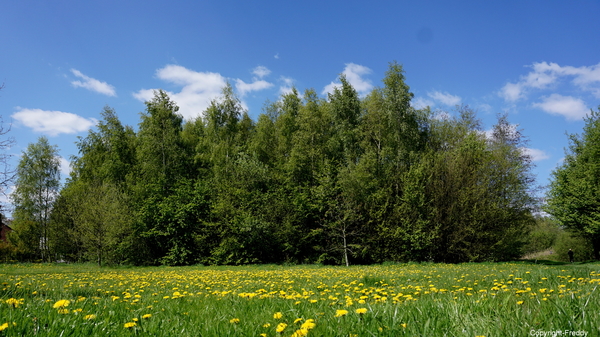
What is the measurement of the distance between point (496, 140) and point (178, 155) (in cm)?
2958

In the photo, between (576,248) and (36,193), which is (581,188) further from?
(36,193)

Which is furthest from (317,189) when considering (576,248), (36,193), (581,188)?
(576,248)

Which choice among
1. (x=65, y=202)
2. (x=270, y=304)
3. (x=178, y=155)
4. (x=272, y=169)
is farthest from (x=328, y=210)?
(x=65, y=202)

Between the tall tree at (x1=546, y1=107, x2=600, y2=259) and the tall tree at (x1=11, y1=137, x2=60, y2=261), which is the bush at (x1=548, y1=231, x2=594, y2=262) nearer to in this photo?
the tall tree at (x1=546, y1=107, x2=600, y2=259)

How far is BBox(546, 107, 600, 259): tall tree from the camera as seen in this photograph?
27.3m

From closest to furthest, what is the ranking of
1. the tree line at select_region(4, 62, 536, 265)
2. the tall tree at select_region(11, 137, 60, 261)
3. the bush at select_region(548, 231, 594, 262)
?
the tree line at select_region(4, 62, 536, 265) < the tall tree at select_region(11, 137, 60, 261) < the bush at select_region(548, 231, 594, 262)

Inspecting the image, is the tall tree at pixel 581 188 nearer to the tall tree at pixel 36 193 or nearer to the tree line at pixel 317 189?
the tree line at pixel 317 189

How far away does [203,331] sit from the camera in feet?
8.18

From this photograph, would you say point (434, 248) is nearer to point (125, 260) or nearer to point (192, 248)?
point (192, 248)

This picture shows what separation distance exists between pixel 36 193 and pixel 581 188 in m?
53.8

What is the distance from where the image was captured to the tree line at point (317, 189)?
24172mm

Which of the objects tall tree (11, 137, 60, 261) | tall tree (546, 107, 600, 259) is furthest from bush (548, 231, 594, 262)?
tall tree (11, 137, 60, 261)

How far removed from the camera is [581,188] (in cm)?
2783

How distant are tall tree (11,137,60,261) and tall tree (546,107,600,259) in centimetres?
5201
